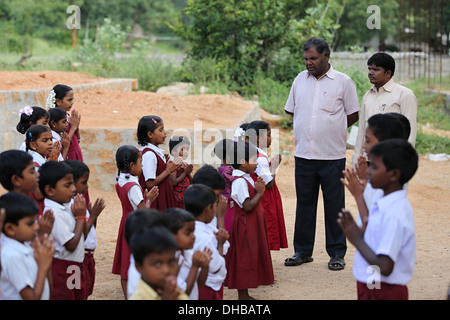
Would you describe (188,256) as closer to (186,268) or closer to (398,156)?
(186,268)

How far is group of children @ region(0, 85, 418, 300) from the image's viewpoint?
114 inches

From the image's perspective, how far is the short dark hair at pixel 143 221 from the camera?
2.96 meters

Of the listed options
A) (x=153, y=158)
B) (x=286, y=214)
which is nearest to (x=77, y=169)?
(x=153, y=158)

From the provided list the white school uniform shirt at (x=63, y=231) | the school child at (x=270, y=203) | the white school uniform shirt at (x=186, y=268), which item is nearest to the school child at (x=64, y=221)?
the white school uniform shirt at (x=63, y=231)

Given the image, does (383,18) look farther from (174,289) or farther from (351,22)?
(174,289)

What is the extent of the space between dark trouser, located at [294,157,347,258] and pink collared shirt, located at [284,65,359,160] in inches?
4.2

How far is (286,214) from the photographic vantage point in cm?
752

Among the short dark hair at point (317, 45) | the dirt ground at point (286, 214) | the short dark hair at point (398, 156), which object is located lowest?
the dirt ground at point (286, 214)

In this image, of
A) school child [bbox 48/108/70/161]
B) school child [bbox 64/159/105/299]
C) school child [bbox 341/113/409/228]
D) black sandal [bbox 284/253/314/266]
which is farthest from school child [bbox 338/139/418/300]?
school child [bbox 48/108/70/161]

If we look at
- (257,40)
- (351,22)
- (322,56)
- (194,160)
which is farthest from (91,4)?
(322,56)

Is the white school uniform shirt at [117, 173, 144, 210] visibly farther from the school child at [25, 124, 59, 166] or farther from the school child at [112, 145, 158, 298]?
the school child at [25, 124, 59, 166]

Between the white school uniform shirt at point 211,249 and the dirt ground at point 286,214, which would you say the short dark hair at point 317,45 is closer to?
the dirt ground at point 286,214
